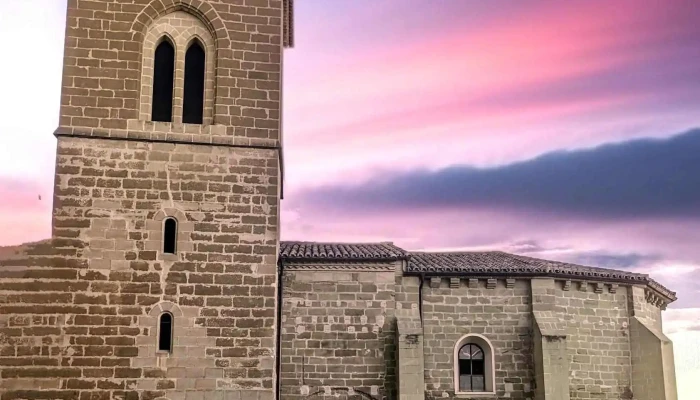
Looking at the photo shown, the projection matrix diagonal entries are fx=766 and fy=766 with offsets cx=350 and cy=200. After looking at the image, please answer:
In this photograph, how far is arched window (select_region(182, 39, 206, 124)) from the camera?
49.1ft

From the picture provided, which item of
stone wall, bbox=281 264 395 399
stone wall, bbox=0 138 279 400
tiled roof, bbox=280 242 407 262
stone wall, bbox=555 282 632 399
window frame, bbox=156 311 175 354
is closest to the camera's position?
stone wall, bbox=0 138 279 400

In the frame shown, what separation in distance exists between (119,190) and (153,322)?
2530 mm

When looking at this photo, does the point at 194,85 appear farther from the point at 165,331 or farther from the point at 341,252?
the point at 341,252

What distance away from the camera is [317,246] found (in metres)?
21.6

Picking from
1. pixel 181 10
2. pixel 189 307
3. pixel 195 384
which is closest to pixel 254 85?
pixel 181 10

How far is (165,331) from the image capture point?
13.9 metres

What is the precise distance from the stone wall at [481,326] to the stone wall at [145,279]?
697cm

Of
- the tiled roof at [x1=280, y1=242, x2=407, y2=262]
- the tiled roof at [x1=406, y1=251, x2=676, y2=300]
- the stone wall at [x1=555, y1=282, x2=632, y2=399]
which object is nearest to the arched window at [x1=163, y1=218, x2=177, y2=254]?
the tiled roof at [x1=280, y1=242, x2=407, y2=262]

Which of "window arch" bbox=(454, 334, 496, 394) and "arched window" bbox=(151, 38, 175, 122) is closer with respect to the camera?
"arched window" bbox=(151, 38, 175, 122)

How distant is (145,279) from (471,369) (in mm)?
9698

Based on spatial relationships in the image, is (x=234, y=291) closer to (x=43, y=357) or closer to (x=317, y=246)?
(x=43, y=357)

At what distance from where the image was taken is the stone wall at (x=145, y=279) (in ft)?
44.0

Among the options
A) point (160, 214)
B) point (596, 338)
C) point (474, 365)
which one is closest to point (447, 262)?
point (474, 365)

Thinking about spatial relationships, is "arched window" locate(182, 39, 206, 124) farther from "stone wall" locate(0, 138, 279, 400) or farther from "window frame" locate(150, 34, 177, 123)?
"stone wall" locate(0, 138, 279, 400)
